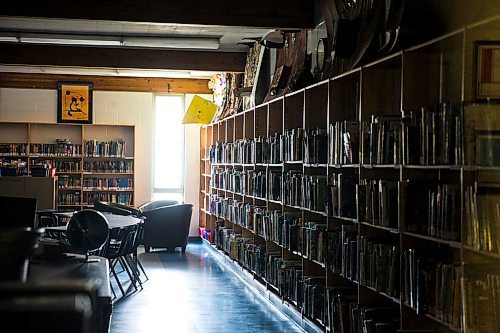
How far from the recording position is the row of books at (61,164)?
14.2 m

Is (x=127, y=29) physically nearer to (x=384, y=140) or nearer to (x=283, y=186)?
(x=283, y=186)

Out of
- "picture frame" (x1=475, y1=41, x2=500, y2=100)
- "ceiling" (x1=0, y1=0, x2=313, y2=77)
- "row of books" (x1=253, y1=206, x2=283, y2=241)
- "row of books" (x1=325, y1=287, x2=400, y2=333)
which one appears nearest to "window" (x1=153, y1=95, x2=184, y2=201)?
"ceiling" (x1=0, y1=0, x2=313, y2=77)

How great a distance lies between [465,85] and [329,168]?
245cm

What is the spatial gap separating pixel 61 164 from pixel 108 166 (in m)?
0.90

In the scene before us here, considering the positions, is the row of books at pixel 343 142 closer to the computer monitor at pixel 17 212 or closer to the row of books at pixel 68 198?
the computer monitor at pixel 17 212

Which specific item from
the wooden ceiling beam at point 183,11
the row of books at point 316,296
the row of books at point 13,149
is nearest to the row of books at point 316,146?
the row of books at point 316,296

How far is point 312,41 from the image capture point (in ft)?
25.5

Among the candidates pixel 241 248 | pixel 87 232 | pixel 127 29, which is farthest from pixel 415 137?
pixel 127 29

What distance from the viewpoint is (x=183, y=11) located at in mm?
7398

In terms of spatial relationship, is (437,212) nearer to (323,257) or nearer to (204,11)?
(323,257)

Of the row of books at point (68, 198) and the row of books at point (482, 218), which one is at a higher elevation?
the row of books at point (482, 218)

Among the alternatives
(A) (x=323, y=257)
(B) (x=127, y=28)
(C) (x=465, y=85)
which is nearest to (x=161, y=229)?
(B) (x=127, y=28)

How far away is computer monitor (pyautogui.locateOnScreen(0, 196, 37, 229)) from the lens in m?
4.56

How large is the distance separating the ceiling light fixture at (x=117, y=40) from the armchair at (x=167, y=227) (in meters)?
3.67
